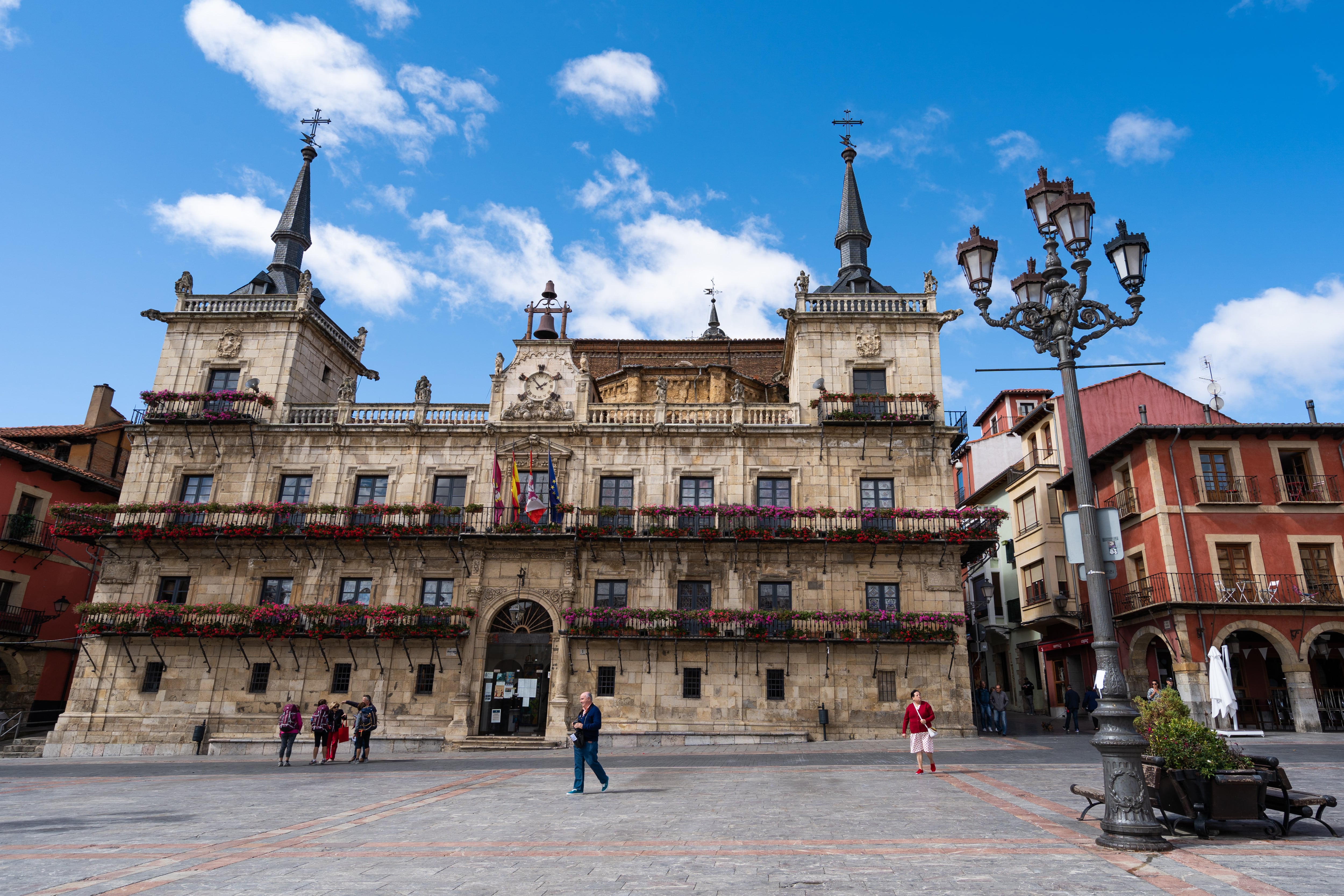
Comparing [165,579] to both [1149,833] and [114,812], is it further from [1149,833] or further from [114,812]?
[1149,833]

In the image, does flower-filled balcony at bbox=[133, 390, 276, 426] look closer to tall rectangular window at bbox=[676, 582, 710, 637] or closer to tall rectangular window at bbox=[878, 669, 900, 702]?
tall rectangular window at bbox=[676, 582, 710, 637]

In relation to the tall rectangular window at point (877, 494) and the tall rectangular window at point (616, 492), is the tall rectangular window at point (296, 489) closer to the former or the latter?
A: the tall rectangular window at point (616, 492)

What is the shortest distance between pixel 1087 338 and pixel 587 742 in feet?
32.5

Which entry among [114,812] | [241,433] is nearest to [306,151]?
[241,433]

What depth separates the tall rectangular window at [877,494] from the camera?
2853 centimetres

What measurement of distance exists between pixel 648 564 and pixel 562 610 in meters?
3.41

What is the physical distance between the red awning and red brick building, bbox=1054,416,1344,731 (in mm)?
3666

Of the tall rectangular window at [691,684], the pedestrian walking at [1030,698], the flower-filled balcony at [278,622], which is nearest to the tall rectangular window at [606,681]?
the tall rectangular window at [691,684]

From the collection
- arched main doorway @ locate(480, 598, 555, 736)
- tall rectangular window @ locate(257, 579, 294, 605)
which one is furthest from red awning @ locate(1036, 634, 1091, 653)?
tall rectangular window @ locate(257, 579, 294, 605)

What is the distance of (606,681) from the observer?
27.2 metres

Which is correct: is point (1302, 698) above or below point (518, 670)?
below

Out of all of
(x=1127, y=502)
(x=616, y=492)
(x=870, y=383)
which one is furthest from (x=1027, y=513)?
(x=616, y=492)

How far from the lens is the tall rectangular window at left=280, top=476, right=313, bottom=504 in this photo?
29.9 meters

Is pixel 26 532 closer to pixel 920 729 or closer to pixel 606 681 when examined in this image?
pixel 606 681
